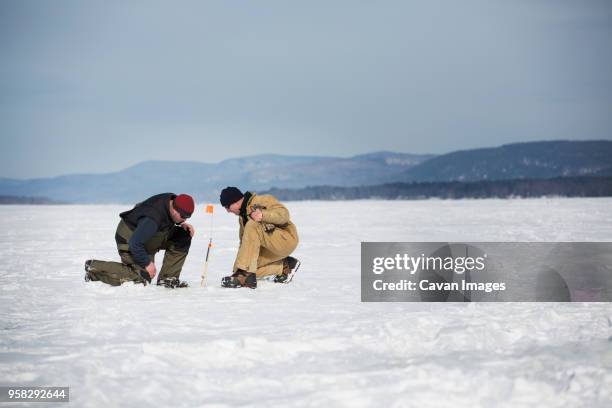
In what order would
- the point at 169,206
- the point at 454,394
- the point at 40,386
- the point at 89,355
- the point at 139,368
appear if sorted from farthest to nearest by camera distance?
the point at 169,206, the point at 89,355, the point at 139,368, the point at 40,386, the point at 454,394

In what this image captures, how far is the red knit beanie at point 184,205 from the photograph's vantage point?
5.40m

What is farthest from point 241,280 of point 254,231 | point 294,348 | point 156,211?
point 294,348

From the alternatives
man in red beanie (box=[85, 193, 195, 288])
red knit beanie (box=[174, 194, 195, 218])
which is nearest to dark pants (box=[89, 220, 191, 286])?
man in red beanie (box=[85, 193, 195, 288])

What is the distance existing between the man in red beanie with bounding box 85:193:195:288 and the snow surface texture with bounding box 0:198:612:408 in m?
0.16

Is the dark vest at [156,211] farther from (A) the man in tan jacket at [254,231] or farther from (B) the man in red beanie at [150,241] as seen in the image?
(A) the man in tan jacket at [254,231]

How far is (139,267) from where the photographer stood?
5758 mm

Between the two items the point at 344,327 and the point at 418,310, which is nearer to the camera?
the point at 344,327

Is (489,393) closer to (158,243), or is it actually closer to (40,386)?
(40,386)

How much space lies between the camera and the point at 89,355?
11.6ft

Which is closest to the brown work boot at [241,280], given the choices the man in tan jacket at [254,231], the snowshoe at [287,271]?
the man in tan jacket at [254,231]

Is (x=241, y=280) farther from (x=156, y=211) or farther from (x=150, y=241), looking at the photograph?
(x=156, y=211)

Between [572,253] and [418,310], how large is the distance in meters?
4.88

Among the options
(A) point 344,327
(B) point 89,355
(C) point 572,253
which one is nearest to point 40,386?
(B) point 89,355

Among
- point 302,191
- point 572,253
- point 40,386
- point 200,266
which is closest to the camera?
point 40,386
